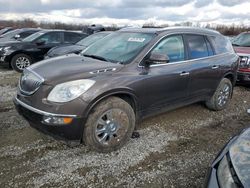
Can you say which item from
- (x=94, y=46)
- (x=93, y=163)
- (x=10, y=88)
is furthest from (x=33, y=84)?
(x=10, y=88)

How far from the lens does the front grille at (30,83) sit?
3.52m

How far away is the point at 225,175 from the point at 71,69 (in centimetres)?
237

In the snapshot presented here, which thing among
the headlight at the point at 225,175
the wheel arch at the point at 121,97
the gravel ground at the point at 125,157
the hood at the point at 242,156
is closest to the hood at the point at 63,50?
the gravel ground at the point at 125,157

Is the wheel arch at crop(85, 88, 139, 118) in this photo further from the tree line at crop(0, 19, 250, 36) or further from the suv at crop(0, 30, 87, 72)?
the tree line at crop(0, 19, 250, 36)

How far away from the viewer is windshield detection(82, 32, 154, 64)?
4.12 metres

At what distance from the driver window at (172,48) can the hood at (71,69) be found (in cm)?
86

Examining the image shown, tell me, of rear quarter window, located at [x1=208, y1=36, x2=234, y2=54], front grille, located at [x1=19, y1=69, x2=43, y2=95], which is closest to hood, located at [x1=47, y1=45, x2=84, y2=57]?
rear quarter window, located at [x1=208, y1=36, x2=234, y2=54]

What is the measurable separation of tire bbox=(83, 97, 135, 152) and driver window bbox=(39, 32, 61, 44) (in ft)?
26.1

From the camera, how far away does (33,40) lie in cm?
1055

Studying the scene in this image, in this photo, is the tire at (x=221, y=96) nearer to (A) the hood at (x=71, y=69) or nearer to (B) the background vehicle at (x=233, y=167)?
(A) the hood at (x=71, y=69)

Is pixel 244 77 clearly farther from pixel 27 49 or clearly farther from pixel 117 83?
pixel 27 49

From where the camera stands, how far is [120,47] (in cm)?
443

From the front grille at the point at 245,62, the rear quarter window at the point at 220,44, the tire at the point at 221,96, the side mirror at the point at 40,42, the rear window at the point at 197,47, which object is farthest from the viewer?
the side mirror at the point at 40,42

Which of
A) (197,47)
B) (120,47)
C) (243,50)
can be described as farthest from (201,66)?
(243,50)
